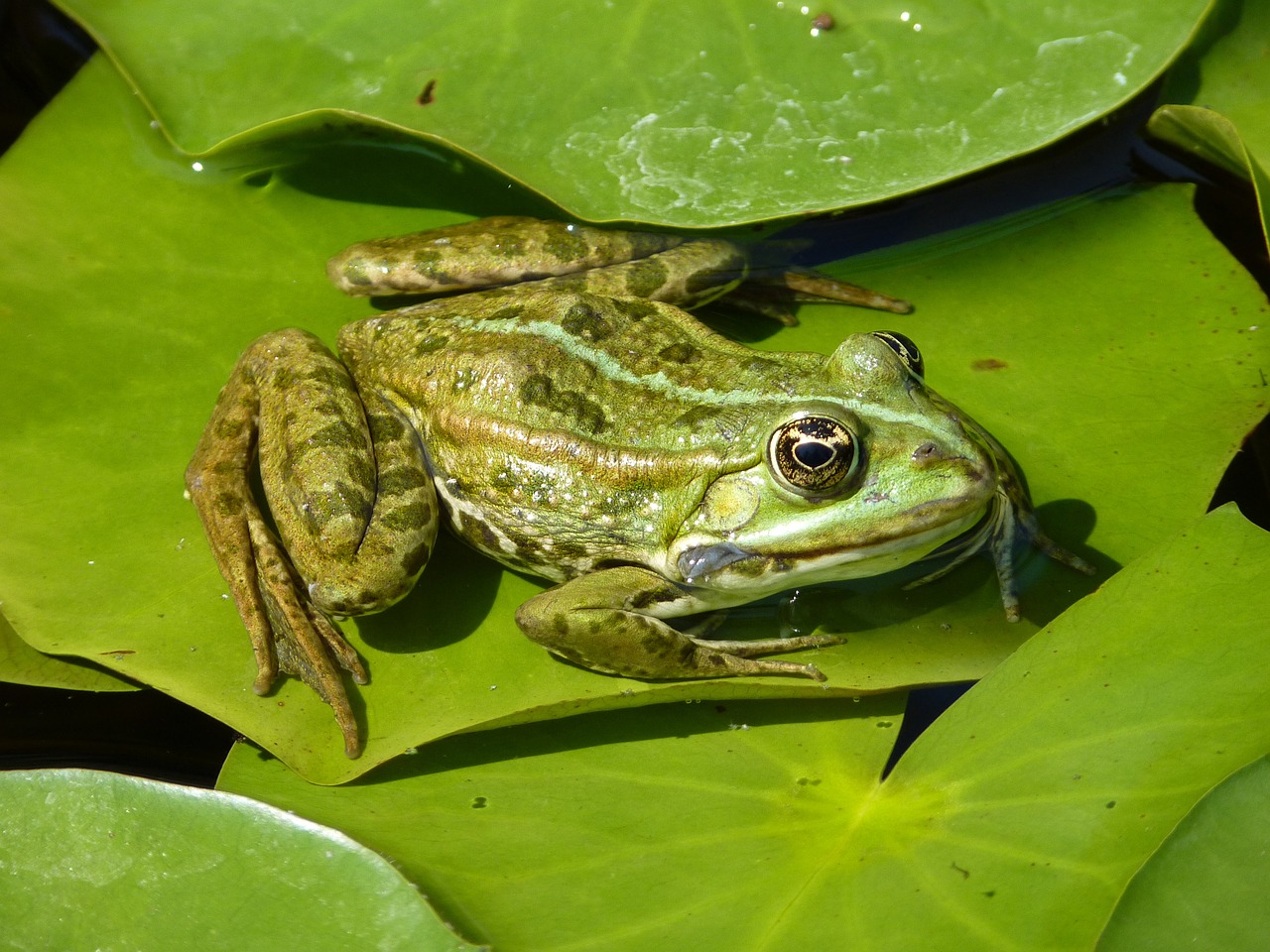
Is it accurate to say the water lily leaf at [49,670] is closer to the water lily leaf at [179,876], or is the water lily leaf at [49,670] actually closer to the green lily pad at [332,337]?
the green lily pad at [332,337]

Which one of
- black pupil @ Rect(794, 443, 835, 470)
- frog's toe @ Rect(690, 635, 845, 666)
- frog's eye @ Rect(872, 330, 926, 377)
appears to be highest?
frog's eye @ Rect(872, 330, 926, 377)

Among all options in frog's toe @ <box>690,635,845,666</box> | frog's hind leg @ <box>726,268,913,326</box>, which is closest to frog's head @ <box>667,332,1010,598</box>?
frog's toe @ <box>690,635,845,666</box>

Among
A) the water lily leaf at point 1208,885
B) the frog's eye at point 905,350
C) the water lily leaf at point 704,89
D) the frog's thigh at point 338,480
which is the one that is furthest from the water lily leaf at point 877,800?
the water lily leaf at point 704,89

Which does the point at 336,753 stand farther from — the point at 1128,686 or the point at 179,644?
the point at 1128,686

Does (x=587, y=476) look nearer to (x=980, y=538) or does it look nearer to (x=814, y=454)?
(x=814, y=454)

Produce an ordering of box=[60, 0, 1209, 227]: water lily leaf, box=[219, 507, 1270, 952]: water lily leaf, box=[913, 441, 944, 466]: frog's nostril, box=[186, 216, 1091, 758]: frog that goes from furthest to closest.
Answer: box=[60, 0, 1209, 227]: water lily leaf < box=[186, 216, 1091, 758]: frog < box=[913, 441, 944, 466]: frog's nostril < box=[219, 507, 1270, 952]: water lily leaf

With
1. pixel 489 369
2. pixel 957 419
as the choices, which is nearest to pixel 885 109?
pixel 957 419

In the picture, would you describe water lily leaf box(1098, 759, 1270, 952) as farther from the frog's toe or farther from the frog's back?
the frog's back
